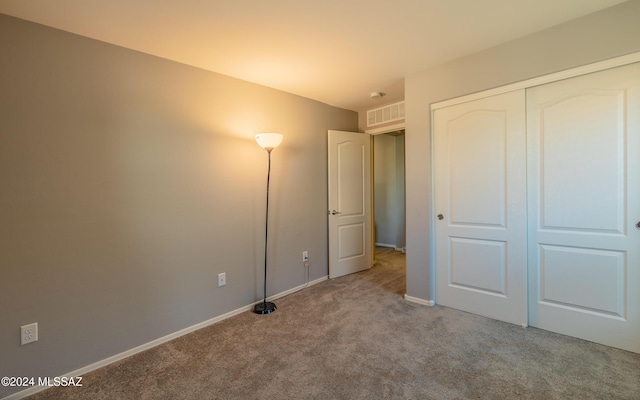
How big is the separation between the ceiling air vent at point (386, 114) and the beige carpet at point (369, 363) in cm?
246

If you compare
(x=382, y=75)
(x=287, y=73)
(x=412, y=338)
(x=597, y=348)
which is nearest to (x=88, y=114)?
(x=287, y=73)

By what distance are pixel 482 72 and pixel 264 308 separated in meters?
3.04

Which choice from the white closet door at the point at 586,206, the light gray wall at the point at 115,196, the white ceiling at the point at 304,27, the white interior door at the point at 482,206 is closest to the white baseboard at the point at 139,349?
the light gray wall at the point at 115,196

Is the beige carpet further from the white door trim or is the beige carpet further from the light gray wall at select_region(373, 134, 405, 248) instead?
the light gray wall at select_region(373, 134, 405, 248)

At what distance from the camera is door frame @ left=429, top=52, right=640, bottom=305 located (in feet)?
6.32

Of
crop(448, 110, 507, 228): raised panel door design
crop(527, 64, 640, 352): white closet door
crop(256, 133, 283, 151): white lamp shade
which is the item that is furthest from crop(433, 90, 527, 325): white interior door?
crop(256, 133, 283, 151): white lamp shade

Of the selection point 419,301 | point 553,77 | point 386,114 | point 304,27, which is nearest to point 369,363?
point 419,301

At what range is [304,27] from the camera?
201 centimetres

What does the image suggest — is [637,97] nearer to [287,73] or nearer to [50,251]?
[287,73]

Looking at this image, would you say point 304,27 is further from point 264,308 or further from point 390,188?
point 390,188

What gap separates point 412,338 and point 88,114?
298 centimetres

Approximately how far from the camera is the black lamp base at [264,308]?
279cm

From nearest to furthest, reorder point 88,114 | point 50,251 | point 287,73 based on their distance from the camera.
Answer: point 50,251 → point 88,114 → point 287,73

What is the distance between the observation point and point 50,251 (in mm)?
1828
